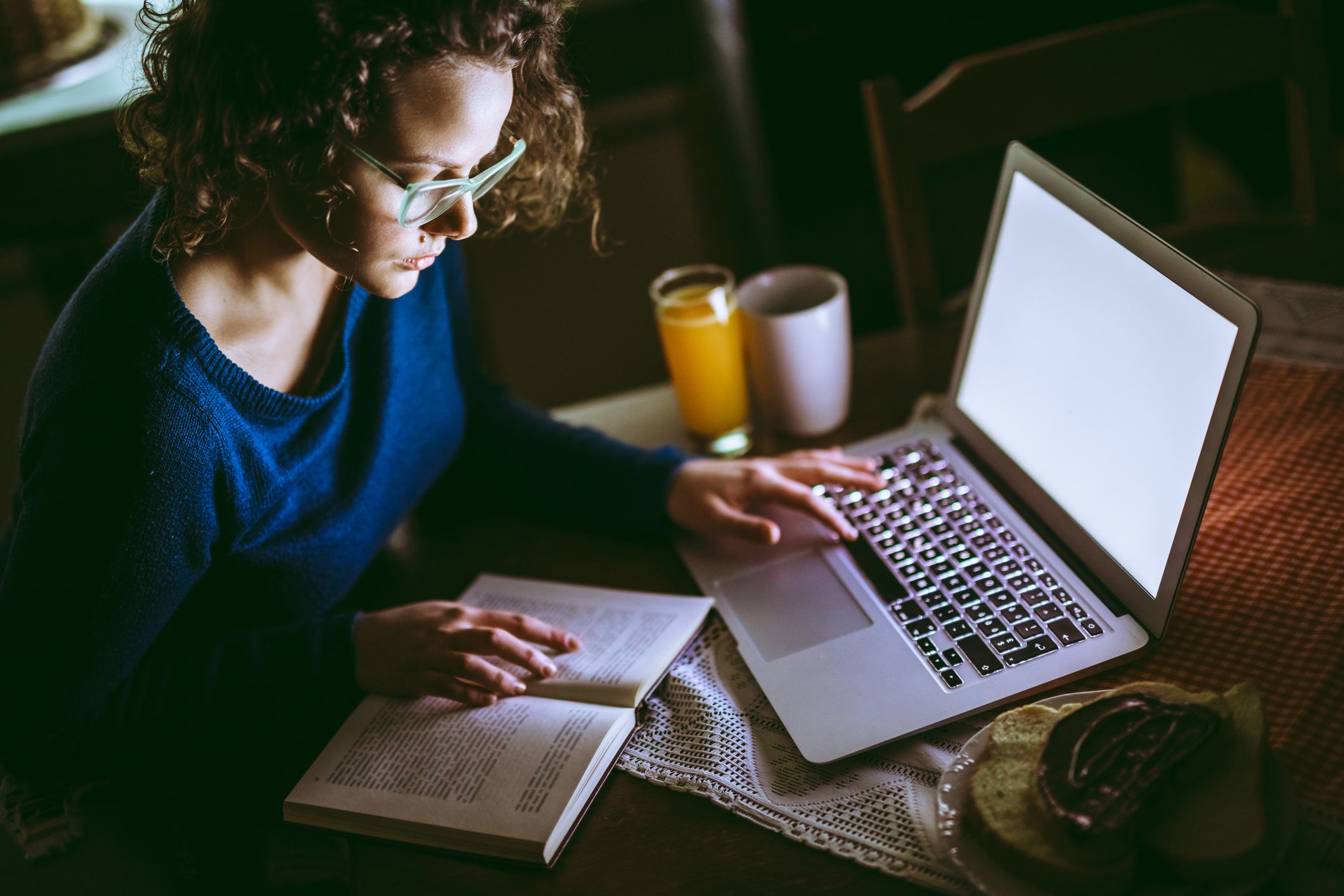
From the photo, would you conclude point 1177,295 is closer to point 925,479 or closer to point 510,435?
point 925,479

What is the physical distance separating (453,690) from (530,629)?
0.26 ft

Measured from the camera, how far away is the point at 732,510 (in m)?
1.04

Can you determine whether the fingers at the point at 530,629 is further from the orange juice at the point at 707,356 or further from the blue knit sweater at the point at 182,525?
the orange juice at the point at 707,356

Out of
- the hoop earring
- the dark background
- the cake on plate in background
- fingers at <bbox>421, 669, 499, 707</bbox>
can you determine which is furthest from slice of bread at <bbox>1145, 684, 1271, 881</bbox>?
the cake on plate in background

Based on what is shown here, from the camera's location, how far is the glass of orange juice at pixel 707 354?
1134mm

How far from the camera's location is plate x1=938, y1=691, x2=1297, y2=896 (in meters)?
0.62

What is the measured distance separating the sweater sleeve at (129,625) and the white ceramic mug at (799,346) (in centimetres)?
49

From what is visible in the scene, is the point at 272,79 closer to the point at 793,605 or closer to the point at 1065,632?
the point at 793,605

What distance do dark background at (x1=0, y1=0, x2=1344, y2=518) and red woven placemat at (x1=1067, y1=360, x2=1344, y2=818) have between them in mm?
1392

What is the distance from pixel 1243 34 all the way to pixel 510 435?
0.98m

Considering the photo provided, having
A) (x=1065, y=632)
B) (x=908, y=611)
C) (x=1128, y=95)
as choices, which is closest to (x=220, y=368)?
(x=908, y=611)

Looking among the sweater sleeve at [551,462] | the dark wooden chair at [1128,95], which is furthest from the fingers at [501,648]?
the dark wooden chair at [1128,95]

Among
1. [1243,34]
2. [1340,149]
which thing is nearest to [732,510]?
[1243,34]

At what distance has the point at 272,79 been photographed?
761mm
